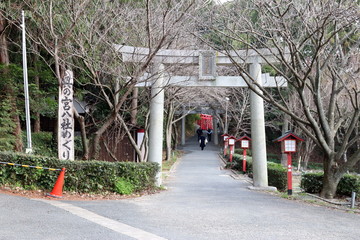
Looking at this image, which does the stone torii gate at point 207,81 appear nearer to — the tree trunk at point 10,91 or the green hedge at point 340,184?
the green hedge at point 340,184

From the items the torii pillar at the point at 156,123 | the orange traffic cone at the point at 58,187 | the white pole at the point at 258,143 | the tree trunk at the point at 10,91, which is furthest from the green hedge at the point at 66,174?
the white pole at the point at 258,143

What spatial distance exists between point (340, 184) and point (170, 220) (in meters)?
7.01

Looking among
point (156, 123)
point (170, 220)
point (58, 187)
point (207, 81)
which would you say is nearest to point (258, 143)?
point (207, 81)

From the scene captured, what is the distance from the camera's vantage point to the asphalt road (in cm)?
639


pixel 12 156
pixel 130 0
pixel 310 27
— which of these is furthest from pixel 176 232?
pixel 130 0

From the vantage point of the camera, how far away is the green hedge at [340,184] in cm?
1171

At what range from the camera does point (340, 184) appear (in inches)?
481

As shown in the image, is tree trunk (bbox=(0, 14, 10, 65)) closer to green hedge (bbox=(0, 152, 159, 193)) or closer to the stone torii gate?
the stone torii gate

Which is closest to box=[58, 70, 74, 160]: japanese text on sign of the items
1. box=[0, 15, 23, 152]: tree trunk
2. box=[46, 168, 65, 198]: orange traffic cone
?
box=[46, 168, 65, 198]: orange traffic cone

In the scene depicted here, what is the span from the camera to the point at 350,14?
9.17 meters

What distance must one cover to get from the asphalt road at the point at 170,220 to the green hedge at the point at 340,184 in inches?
90.4

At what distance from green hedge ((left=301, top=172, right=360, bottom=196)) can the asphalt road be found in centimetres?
230

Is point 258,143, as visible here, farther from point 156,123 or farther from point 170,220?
point 170,220

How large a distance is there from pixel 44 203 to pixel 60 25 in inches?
279
